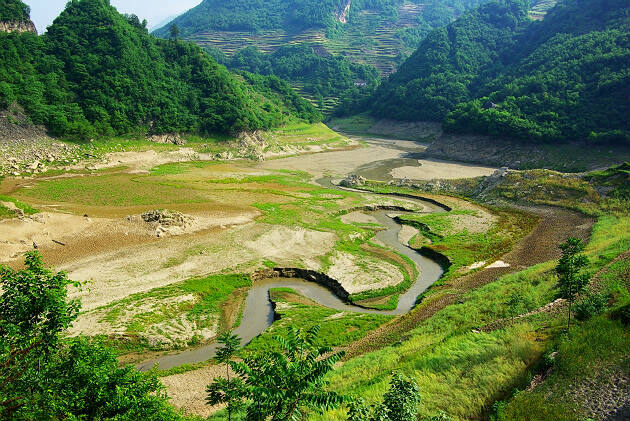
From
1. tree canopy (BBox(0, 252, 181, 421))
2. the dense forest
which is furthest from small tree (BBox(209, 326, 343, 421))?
the dense forest

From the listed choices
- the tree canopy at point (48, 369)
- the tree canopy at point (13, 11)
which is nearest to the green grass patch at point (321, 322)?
the tree canopy at point (48, 369)

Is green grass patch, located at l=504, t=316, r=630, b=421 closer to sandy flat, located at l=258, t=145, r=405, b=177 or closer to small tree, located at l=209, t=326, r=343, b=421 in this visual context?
small tree, located at l=209, t=326, r=343, b=421

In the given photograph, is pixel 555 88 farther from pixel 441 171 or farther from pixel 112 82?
pixel 112 82

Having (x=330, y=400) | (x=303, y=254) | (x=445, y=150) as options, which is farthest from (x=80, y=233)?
(x=445, y=150)

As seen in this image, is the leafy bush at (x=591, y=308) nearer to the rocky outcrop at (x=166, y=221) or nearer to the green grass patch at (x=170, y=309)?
the green grass patch at (x=170, y=309)

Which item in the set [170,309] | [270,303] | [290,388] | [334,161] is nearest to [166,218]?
[170,309]

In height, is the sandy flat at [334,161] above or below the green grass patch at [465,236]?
above

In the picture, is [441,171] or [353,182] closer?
[353,182]
